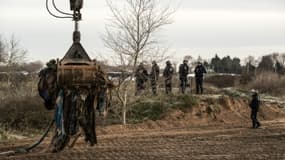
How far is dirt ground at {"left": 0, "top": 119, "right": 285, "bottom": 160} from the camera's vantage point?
18.2 metres

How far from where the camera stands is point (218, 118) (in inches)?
1330

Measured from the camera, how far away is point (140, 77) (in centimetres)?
2978

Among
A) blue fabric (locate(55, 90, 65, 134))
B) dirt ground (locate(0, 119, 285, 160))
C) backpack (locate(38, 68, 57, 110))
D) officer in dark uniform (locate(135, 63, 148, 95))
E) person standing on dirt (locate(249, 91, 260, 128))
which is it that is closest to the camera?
blue fabric (locate(55, 90, 65, 134))

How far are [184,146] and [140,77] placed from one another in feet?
30.7

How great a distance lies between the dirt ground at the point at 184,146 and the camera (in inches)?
717

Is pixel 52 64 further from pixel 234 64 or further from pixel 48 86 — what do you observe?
pixel 234 64

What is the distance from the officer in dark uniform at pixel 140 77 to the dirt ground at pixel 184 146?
420cm

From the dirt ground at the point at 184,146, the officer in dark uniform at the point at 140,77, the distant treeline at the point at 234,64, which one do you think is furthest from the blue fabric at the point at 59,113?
the distant treeline at the point at 234,64

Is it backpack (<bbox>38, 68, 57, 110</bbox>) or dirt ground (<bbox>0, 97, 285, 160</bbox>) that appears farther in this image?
dirt ground (<bbox>0, 97, 285, 160</bbox>)

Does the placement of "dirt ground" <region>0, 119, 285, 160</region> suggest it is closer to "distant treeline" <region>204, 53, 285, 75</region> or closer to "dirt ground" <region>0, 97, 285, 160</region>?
"dirt ground" <region>0, 97, 285, 160</region>

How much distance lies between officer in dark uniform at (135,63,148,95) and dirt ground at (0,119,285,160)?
4197 millimetres

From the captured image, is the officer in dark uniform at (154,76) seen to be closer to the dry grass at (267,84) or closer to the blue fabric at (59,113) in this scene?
the blue fabric at (59,113)

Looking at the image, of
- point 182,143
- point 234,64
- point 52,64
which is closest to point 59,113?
point 52,64

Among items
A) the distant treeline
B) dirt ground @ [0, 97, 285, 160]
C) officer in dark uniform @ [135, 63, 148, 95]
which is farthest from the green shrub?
the distant treeline
